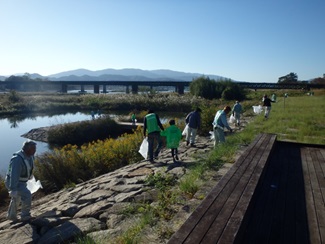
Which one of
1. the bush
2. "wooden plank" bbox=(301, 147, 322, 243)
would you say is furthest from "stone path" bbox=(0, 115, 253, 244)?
the bush

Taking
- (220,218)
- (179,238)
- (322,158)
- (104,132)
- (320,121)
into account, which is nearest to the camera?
(179,238)

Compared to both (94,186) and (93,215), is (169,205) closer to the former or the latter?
(93,215)

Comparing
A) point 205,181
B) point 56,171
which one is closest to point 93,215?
point 205,181

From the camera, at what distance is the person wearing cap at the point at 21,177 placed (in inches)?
200

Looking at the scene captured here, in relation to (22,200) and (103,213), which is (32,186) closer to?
(22,200)

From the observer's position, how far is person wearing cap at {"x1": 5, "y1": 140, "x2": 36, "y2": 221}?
5090 mm

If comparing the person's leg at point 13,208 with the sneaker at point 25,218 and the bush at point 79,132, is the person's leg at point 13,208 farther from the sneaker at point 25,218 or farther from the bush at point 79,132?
the bush at point 79,132

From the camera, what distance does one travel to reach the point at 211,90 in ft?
157

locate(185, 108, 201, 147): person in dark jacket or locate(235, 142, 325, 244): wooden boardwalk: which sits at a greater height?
locate(185, 108, 201, 147): person in dark jacket

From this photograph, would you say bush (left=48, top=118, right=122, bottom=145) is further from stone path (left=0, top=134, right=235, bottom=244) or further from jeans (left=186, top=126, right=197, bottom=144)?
stone path (left=0, top=134, right=235, bottom=244)

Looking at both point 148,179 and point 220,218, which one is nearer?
point 220,218

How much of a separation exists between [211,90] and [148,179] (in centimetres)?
4304

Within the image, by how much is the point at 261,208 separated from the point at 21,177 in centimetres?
445

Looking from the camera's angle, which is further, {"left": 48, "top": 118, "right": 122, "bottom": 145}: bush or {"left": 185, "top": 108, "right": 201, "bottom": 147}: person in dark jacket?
{"left": 48, "top": 118, "right": 122, "bottom": 145}: bush
